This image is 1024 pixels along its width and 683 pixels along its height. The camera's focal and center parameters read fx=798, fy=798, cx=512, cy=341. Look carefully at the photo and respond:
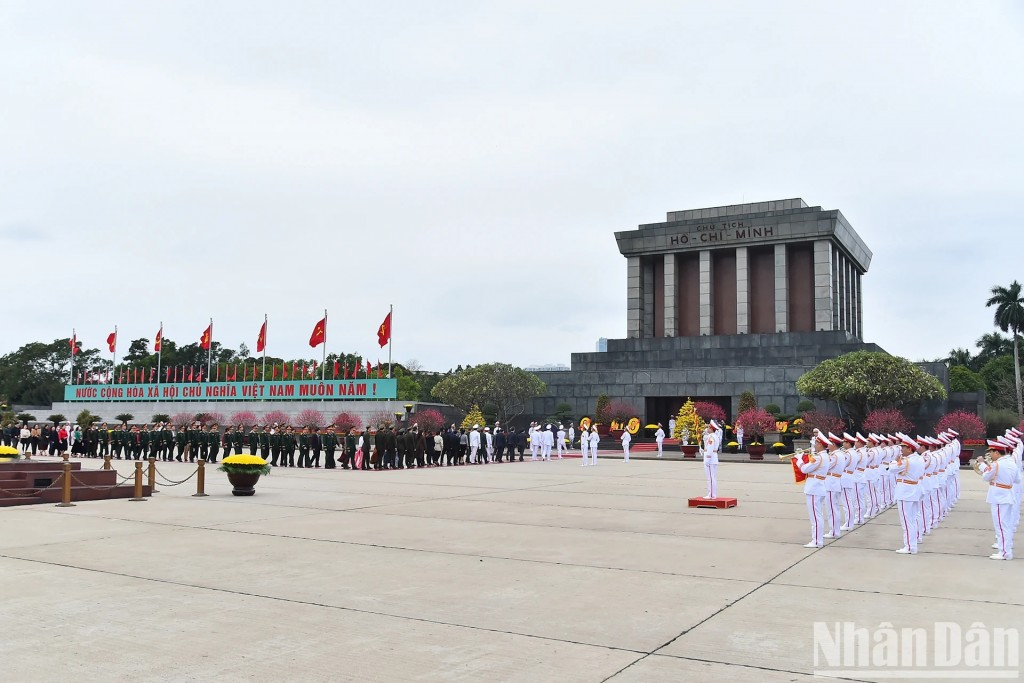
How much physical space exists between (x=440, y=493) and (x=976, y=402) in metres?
39.1

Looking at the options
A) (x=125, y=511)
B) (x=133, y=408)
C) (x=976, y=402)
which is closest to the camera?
(x=125, y=511)

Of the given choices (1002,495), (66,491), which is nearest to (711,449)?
(1002,495)

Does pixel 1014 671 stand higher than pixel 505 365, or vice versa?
pixel 505 365

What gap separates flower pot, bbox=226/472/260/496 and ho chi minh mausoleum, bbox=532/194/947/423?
38.3 meters

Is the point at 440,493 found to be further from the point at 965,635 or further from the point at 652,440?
the point at 652,440

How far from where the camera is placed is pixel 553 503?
17328 mm

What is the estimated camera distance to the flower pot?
60.1 feet

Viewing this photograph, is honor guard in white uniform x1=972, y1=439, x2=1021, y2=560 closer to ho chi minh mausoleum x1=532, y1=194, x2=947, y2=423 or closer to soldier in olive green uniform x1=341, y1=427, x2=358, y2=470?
soldier in olive green uniform x1=341, y1=427, x2=358, y2=470

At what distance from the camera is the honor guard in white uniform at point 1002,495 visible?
34.3ft

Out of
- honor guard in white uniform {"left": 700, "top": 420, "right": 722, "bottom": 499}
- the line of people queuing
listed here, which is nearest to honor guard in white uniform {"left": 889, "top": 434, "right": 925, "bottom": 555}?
honor guard in white uniform {"left": 700, "top": 420, "right": 722, "bottom": 499}

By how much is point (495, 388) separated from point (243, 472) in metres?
35.5

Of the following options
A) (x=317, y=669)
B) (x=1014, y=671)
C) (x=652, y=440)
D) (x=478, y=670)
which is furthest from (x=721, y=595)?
(x=652, y=440)

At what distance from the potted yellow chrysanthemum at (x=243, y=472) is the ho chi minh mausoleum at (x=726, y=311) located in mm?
38245

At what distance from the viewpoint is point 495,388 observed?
5344 centimetres
